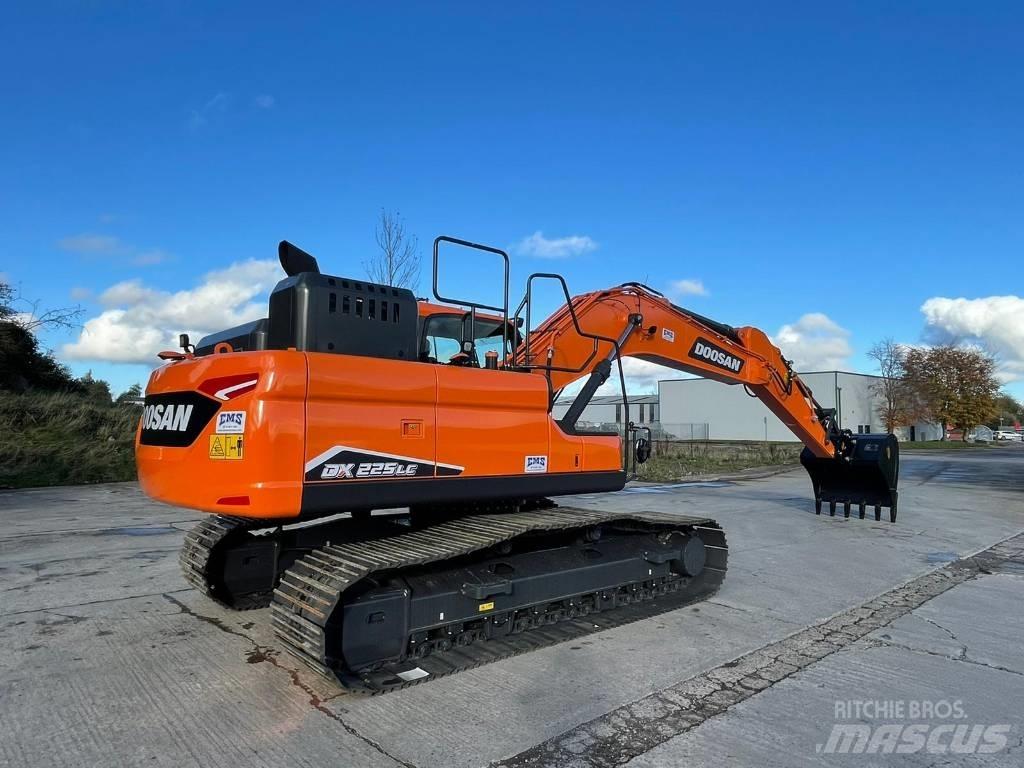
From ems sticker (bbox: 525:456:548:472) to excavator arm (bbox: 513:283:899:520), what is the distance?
467 mm

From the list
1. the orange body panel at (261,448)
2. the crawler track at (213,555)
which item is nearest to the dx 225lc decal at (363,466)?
the orange body panel at (261,448)

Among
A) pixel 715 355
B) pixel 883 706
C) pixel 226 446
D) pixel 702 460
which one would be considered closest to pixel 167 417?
pixel 226 446

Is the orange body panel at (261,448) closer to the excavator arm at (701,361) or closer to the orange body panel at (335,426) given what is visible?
the orange body panel at (335,426)

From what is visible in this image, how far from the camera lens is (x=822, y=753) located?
3383mm

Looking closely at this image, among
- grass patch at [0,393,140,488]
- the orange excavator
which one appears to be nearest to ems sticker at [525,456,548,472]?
the orange excavator

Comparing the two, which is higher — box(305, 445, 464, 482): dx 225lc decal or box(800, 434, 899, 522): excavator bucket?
box(305, 445, 464, 482): dx 225lc decal

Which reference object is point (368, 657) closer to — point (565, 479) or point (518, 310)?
point (565, 479)

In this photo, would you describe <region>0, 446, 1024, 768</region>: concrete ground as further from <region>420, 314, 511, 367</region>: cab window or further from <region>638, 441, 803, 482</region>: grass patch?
<region>638, 441, 803, 482</region>: grass patch

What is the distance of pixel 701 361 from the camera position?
810cm

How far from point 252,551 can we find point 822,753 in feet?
14.0

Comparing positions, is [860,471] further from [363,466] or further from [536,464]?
[363,466]

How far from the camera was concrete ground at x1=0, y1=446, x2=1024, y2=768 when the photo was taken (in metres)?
3.36

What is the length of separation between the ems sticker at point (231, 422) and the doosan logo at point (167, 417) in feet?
1.14

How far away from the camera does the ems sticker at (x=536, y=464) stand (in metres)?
4.88
